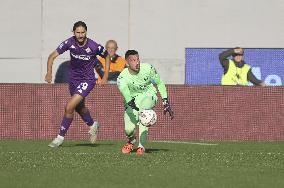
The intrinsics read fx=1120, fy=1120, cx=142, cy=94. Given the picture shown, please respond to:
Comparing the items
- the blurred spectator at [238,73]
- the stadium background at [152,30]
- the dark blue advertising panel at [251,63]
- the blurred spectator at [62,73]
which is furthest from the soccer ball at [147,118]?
the dark blue advertising panel at [251,63]

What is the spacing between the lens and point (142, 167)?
13.9 meters

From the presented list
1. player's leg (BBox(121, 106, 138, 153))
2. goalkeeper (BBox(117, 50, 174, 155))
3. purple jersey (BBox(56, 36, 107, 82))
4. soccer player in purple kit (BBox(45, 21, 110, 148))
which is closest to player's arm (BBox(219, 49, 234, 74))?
soccer player in purple kit (BBox(45, 21, 110, 148))

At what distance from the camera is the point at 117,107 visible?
21797mm

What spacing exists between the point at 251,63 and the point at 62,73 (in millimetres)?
4352

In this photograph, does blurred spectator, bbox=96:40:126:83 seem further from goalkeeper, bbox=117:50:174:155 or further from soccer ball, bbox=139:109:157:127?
soccer ball, bbox=139:109:157:127

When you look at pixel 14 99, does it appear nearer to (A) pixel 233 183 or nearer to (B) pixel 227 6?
(B) pixel 227 6

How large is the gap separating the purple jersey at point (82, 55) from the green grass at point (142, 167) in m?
1.22

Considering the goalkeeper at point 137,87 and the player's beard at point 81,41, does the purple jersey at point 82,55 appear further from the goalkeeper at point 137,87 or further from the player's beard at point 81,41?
the goalkeeper at point 137,87

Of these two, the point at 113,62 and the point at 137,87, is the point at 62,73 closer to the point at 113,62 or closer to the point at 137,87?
the point at 113,62

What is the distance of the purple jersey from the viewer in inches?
725

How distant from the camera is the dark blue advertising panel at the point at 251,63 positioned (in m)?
25.8

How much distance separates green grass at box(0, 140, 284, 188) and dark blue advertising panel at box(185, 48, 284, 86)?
6.81 metres

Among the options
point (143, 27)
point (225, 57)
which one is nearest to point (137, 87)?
point (225, 57)

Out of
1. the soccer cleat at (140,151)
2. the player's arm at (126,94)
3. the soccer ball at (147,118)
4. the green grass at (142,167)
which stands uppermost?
the player's arm at (126,94)
